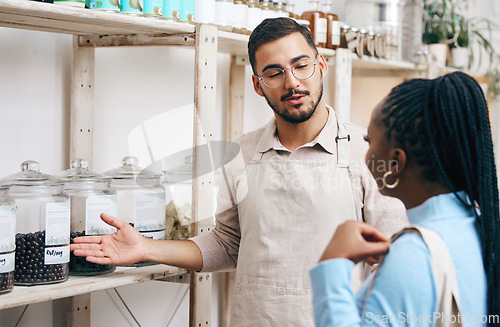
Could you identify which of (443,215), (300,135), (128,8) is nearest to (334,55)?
(300,135)

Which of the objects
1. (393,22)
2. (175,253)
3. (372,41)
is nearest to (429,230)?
(175,253)

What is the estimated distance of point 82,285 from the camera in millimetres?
1283

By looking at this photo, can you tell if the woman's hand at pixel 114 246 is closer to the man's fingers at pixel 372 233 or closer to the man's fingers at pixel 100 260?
the man's fingers at pixel 100 260

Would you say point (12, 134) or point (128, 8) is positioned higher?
point (128, 8)

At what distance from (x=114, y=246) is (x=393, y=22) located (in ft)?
5.84

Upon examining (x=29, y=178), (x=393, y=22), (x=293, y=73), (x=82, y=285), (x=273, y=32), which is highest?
(x=393, y=22)

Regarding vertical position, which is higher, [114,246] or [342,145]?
[342,145]

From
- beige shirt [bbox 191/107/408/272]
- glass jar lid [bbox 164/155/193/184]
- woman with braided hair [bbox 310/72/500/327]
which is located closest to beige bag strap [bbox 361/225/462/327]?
woman with braided hair [bbox 310/72/500/327]

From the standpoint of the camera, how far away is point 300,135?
144 cm

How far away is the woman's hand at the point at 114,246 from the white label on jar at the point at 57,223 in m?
0.04

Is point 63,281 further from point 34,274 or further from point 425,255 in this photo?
point 425,255

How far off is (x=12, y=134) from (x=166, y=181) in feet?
1.44

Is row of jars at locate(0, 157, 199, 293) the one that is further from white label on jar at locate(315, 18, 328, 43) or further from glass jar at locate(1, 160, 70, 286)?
white label on jar at locate(315, 18, 328, 43)

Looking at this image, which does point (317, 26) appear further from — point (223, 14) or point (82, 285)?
point (82, 285)
